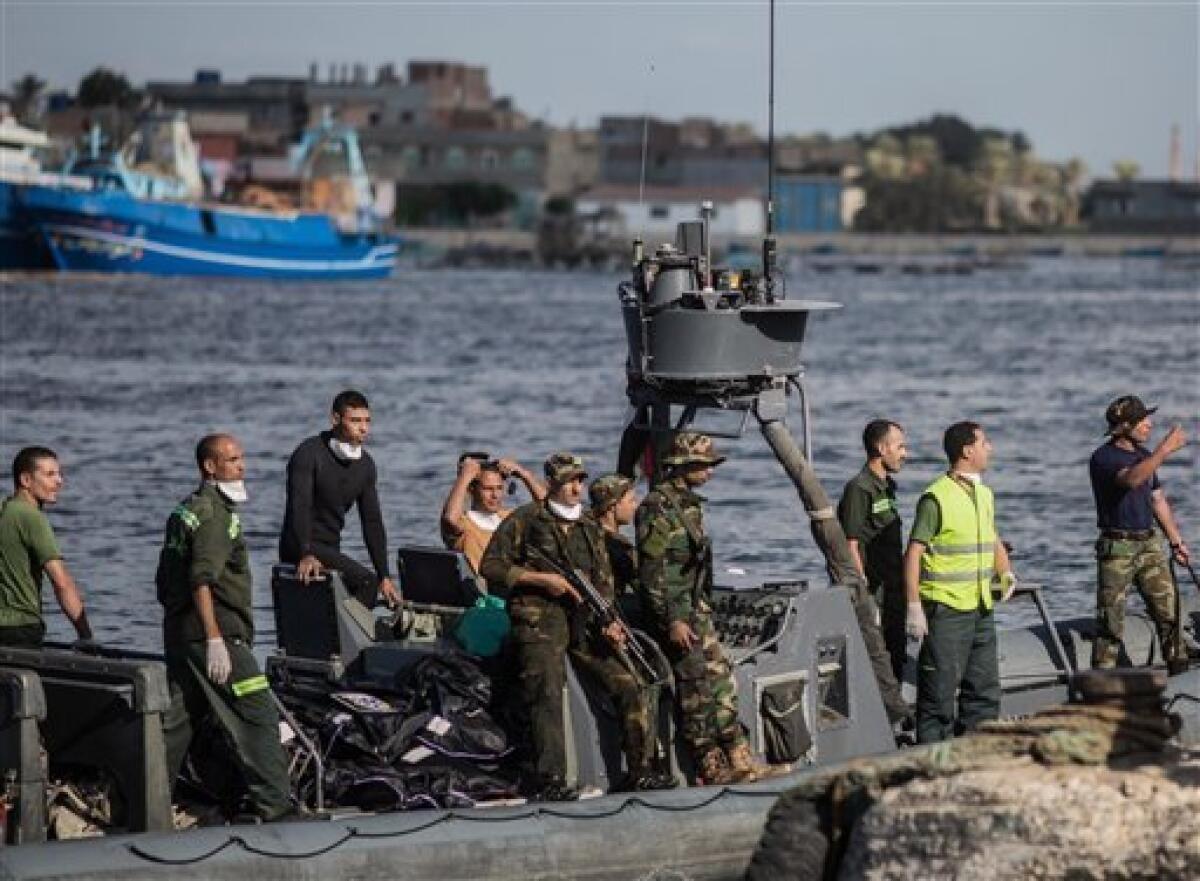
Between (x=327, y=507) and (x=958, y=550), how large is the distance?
2841mm

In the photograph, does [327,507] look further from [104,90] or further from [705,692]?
[104,90]

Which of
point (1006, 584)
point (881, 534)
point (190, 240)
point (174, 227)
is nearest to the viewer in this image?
point (1006, 584)

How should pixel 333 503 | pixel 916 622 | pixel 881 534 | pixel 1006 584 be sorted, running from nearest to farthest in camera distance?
1. pixel 916 622
2. pixel 333 503
3. pixel 1006 584
4. pixel 881 534

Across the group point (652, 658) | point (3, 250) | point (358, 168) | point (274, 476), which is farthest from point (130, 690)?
point (358, 168)

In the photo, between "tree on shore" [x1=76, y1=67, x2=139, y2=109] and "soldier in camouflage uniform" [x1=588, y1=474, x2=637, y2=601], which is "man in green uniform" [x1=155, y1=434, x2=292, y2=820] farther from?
"tree on shore" [x1=76, y1=67, x2=139, y2=109]

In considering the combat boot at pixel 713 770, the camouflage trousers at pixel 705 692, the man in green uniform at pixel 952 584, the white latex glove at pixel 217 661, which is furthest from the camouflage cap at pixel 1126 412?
the white latex glove at pixel 217 661

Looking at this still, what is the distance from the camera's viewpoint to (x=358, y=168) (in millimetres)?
144750

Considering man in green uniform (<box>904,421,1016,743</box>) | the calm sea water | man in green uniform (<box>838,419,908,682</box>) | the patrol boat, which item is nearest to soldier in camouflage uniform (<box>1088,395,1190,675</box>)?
the patrol boat

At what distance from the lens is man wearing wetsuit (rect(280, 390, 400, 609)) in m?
13.1

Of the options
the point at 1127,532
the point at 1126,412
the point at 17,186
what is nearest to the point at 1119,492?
the point at 1127,532

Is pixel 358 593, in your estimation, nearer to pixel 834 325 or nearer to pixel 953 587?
pixel 953 587

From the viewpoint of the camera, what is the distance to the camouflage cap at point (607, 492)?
12.1 meters

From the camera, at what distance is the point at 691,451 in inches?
475

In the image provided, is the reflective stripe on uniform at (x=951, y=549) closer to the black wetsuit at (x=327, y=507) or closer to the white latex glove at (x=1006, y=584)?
the white latex glove at (x=1006, y=584)
